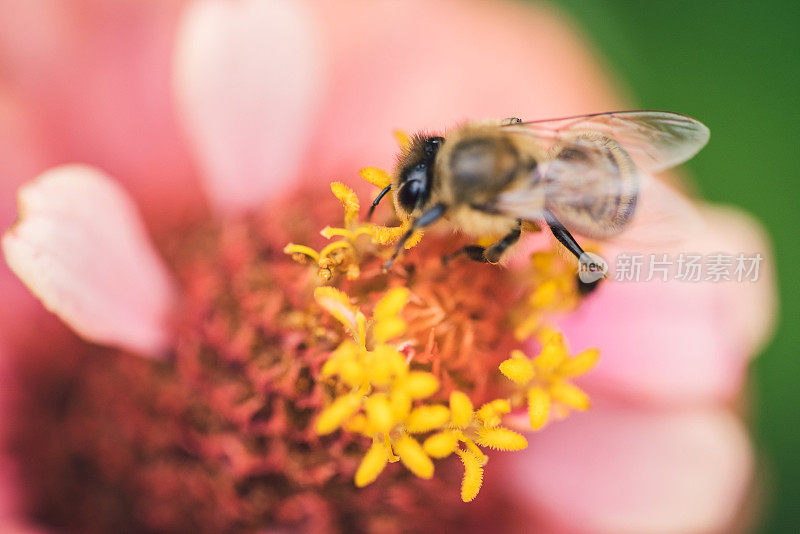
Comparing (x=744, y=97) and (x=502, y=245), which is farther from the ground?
(x=502, y=245)

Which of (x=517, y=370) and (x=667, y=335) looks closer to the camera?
(x=517, y=370)

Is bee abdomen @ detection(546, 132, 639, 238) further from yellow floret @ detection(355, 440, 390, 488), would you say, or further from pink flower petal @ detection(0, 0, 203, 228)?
pink flower petal @ detection(0, 0, 203, 228)

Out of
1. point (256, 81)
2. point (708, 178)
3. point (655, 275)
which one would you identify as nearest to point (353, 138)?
point (256, 81)

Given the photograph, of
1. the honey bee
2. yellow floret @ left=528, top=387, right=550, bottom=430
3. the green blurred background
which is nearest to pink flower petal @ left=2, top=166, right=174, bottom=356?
the honey bee

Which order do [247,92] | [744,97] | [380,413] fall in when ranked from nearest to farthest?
[380,413]
[247,92]
[744,97]

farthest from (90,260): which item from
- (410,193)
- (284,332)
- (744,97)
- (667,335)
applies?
(744,97)

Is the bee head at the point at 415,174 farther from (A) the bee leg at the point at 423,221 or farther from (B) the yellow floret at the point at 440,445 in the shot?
(B) the yellow floret at the point at 440,445

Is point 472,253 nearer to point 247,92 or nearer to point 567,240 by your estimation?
point 567,240
